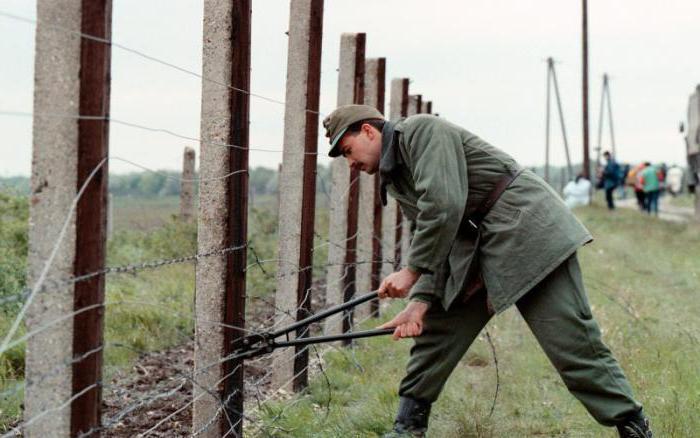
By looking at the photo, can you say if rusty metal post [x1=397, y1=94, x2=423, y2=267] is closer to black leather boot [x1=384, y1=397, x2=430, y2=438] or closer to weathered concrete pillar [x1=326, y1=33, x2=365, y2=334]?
weathered concrete pillar [x1=326, y1=33, x2=365, y2=334]

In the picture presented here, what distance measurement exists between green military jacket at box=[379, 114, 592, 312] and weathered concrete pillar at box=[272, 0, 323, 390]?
1.31 m

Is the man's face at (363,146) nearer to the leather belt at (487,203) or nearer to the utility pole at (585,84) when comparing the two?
the leather belt at (487,203)

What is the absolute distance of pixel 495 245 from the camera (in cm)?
422

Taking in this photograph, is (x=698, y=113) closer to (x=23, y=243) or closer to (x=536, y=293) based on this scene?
(x=23, y=243)

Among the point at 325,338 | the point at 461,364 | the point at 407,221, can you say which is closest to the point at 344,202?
the point at 461,364

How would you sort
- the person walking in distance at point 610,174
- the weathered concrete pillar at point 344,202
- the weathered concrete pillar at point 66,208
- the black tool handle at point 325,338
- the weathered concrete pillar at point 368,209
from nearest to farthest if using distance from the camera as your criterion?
the weathered concrete pillar at point 66,208, the black tool handle at point 325,338, the weathered concrete pillar at point 344,202, the weathered concrete pillar at point 368,209, the person walking in distance at point 610,174

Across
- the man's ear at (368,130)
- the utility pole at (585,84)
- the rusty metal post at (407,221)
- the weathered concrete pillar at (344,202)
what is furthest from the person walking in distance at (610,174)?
the man's ear at (368,130)

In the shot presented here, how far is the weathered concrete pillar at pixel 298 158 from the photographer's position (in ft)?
18.3

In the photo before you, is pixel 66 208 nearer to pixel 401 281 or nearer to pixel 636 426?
pixel 401 281

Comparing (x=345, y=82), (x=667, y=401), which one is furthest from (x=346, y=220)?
(x=667, y=401)

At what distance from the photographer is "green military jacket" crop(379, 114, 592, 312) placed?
13.0ft

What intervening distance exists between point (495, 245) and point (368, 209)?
4069mm

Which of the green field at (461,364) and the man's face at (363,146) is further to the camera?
the green field at (461,364)

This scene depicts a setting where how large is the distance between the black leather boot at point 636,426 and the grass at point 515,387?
508mm
